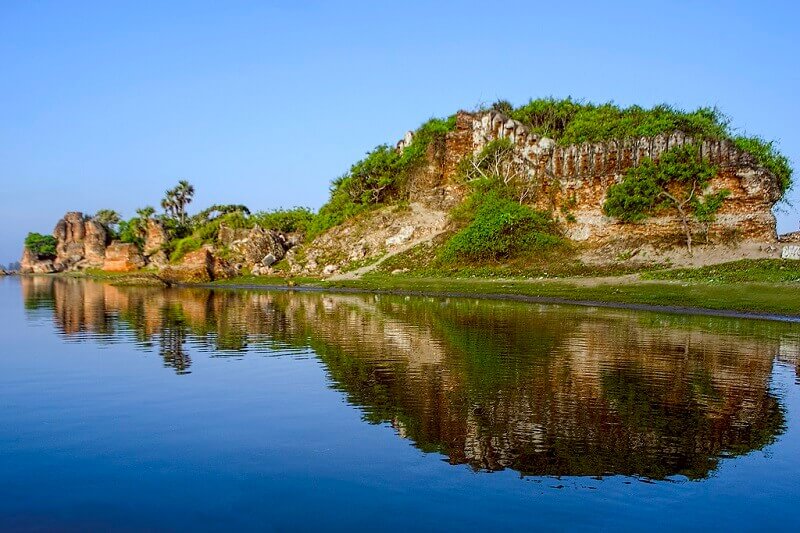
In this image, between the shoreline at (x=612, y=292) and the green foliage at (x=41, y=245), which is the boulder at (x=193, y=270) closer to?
the shoreline at (x=612, y=292)

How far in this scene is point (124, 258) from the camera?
100750 mm

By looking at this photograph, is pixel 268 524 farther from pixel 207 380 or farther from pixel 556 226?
pixel 556 226

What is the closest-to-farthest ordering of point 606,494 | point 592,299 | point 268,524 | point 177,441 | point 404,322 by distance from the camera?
1. point 268,524
2. point 606,494
3. point 177,441
4. point 404,322
5. point 592,299

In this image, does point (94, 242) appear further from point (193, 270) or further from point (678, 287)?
point (678, 287)

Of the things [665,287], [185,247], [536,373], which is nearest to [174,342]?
[536,373]

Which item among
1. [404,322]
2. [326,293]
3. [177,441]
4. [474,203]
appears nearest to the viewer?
[177,441]

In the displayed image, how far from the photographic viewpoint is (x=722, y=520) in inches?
328

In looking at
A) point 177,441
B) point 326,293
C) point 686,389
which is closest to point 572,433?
point 686,389

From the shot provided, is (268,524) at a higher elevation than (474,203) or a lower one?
lower

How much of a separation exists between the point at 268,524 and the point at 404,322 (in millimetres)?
23781

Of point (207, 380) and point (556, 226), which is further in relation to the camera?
point (556, 226)

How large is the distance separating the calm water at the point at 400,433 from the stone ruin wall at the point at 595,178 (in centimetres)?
3816

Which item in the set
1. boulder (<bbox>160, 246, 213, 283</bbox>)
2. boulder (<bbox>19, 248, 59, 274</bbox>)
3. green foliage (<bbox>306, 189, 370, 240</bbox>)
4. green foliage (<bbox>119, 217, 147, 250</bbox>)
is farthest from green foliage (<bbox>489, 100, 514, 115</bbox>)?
boulder (<bbox>19, 248, 59, 274</bbox>)

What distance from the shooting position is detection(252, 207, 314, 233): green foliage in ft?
315
